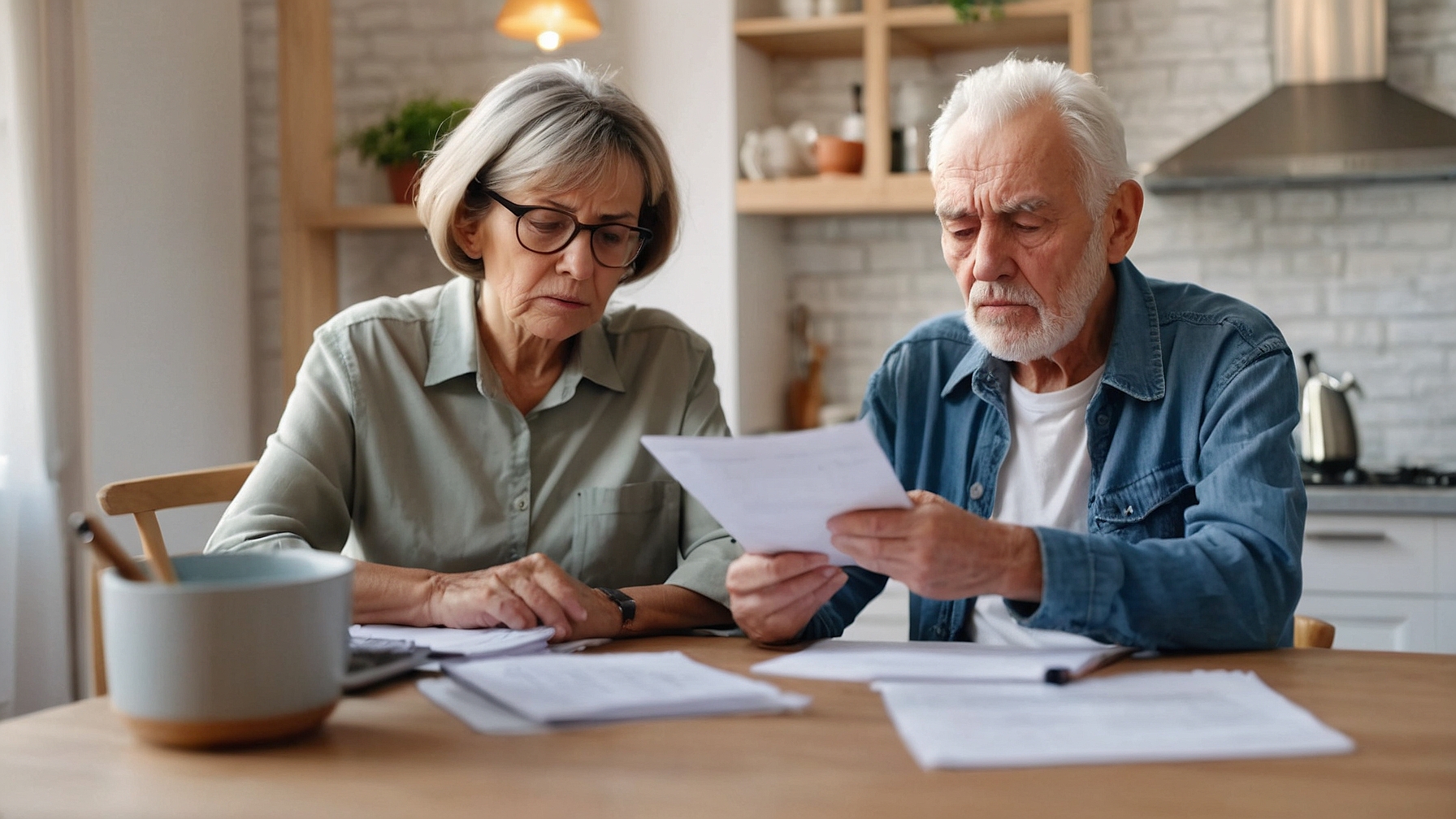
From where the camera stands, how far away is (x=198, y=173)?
11.9 feet

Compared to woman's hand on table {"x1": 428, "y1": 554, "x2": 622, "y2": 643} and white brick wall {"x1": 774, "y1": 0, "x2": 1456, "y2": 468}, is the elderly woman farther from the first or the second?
white brick wall {"x1": 774, "y1": 0, "x2": 1456, "y2": 468}

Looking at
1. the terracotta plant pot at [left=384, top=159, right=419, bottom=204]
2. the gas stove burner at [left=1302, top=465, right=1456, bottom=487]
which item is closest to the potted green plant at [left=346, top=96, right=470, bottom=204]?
the terracotta plant pot at [left=384, top=159, right=419, bottom=204]

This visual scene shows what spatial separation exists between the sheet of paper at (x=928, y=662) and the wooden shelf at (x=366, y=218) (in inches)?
105

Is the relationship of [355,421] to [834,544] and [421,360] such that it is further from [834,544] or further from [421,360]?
[834,544]

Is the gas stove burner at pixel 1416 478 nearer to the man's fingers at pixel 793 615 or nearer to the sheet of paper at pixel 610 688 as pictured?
the man's fingers at pixel 793 615

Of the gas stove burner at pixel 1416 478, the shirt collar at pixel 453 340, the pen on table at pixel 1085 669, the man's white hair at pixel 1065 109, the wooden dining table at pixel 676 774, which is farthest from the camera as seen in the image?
the gas stove burner at pixel 1416 478

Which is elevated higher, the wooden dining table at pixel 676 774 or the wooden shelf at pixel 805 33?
the wooden shelf at pixel 805 33

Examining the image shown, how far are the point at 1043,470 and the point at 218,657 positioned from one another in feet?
3.72

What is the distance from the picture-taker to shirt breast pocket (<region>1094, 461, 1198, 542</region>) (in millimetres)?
1589

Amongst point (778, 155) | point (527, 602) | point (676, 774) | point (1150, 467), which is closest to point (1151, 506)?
point (1150, 467)

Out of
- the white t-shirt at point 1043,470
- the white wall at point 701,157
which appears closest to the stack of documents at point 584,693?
the white t-shirt at point 1043,470

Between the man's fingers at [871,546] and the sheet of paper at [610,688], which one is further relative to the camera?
the man's fingers at [871,546]

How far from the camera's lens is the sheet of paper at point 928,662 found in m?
1.17

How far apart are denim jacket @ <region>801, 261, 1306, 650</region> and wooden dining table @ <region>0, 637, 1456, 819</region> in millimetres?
215
